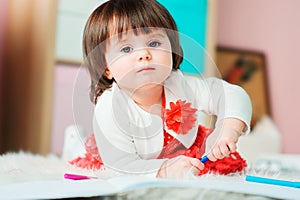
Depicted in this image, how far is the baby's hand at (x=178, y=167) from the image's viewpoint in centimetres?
55

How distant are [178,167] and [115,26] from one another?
Result: 0.17m

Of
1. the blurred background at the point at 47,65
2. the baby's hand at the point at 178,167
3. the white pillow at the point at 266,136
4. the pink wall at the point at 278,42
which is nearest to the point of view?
the baby's hand at the point at 178,167

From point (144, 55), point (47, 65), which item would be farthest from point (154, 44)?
point (47, 65)

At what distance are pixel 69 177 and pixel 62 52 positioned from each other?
1.19 m

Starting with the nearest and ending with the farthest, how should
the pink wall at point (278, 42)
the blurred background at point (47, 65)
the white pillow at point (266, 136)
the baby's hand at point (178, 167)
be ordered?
the baby's hand at point (178, 167)
the blurred background at point (47, 65)
the white pillow at point (266, 136)
the pink wall at point (278, 42)

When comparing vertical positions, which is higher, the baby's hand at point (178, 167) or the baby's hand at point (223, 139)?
the baby's hand at point (223, 139)

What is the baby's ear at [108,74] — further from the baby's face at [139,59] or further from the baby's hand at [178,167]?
the baby's hand at [178,167]

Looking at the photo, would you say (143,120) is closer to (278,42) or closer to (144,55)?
(144,55)

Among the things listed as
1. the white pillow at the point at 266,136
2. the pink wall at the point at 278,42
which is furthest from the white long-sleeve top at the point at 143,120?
the pink wall at the point at 278,42

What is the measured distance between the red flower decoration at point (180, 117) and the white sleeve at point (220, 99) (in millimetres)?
15

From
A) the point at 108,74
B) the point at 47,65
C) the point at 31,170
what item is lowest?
the point at 31,170

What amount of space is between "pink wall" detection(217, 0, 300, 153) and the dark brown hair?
1766mm

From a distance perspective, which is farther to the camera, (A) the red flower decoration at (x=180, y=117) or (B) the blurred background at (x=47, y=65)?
(B) the blurred background at (x=47, y=65)

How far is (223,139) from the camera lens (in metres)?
0.57
